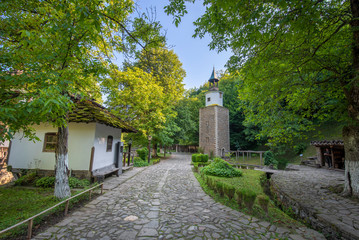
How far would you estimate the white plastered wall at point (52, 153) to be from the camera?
7.93 m

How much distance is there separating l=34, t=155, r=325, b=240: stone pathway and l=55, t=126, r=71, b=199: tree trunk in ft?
3.23

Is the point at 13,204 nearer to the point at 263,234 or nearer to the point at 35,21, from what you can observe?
the point at 35,21

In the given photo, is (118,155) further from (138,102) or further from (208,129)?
(208,129)

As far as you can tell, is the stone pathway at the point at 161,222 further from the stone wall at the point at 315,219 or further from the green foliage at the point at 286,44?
the green foliage at the point at 286,44

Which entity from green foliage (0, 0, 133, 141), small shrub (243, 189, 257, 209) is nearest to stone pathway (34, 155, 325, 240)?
small shrub (243, 189, 257, 209)

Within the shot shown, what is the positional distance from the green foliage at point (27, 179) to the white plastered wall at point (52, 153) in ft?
1.53

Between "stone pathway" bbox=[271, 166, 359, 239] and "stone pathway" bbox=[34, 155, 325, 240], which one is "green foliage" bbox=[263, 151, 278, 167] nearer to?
"stone pathway" bbox=[271, 166, 359, 239]

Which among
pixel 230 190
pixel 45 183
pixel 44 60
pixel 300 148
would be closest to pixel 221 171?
pixel 230 190

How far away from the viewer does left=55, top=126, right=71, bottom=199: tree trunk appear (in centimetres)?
533

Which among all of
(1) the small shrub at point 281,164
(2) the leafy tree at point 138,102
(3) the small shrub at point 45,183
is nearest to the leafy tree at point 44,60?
(3) the small shrub at point 45,183

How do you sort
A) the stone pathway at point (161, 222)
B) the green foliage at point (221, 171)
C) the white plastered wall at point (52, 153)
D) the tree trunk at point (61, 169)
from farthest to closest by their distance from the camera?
the green foliage at point (221, 171) → the white plastered wall at point (52, 153) → the tree trunk at point (61, 169) → the stone pathway at point (161, 222)

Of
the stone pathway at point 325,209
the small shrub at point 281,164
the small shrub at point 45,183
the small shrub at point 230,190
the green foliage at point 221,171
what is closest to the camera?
the stone pathway at point 325,209

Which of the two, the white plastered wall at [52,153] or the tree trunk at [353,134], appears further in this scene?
the white plastered wall at [52,153]

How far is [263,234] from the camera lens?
11.6 feet
